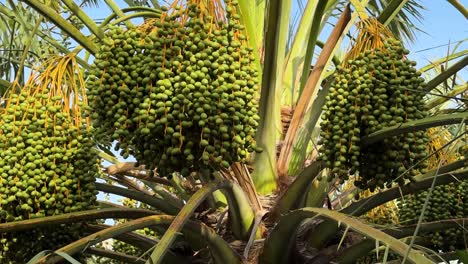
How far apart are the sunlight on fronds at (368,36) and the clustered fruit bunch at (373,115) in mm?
79

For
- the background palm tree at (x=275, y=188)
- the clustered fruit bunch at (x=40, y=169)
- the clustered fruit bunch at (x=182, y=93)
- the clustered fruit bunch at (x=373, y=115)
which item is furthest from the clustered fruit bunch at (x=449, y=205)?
the clustered fruit bunch at (x=40, y=169)

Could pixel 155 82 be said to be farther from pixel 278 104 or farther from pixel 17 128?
pixel 278 104

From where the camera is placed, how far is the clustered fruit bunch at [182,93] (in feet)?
8.21

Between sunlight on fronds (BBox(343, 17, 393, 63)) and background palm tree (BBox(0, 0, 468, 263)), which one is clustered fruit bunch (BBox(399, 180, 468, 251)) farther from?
sunlight on fronds (BBox(343, 17, 393, 63))

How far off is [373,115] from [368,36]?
1.20 ft

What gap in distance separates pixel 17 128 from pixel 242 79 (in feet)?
2.88

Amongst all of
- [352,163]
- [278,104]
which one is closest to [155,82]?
[352,163]

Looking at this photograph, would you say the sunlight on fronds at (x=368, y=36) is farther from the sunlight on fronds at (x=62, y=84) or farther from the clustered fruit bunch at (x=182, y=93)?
the sunlight on fronds at (x=62, y=84)

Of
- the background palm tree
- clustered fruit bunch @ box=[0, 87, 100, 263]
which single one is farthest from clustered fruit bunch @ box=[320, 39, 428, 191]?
clustered fruit bunch @ box=[0, 87, 100, 263]

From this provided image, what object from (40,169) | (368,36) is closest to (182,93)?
(40,169)

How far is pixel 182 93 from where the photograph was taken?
2502mm

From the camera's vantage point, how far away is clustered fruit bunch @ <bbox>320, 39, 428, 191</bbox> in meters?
2.64

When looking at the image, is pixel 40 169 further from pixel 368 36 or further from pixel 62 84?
pixel 368 36

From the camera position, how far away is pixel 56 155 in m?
2.81
